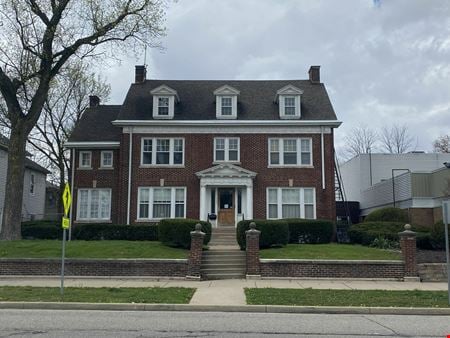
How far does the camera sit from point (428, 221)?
27812 millimetres

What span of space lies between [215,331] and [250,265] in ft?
28.3

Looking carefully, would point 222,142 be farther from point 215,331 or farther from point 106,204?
point 215,331

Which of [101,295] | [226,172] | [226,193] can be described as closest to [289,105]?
[226,172]

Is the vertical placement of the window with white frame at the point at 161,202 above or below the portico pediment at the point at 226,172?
below

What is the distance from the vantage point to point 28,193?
127 ft

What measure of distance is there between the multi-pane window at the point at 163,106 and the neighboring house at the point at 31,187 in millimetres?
12957

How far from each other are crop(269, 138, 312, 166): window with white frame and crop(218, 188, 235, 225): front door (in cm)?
302

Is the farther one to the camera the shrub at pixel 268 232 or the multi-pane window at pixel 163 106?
the multi-pane window at pixel 163 106

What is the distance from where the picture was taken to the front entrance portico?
2753cm

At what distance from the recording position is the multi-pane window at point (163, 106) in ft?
95.3

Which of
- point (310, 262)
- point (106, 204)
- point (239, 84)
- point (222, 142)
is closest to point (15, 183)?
point (106, 204)

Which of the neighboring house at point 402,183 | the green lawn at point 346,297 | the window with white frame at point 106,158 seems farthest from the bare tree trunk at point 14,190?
the neighboring house at point 402,183

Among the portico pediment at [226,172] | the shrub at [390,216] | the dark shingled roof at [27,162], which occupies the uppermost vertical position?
the dark shingled roof at [27,162]

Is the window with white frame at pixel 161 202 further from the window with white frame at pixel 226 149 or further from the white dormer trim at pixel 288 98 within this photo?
the white dormer trim at pixel 288 98
